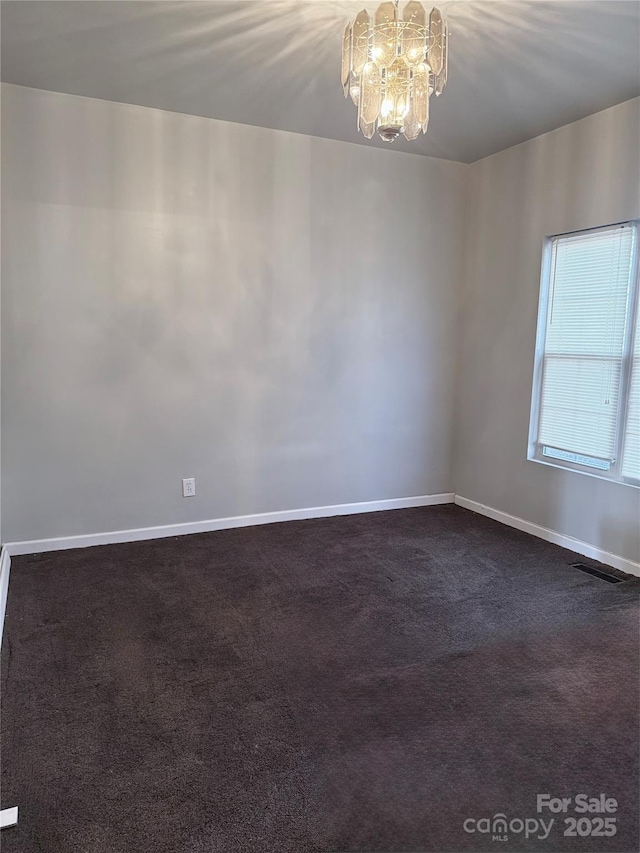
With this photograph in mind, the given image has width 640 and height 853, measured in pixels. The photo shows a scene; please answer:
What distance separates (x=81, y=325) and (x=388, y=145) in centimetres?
245

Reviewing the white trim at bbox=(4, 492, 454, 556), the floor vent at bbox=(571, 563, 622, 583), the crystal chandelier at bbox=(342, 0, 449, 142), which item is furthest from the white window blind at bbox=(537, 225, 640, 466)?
the crystal chandelier at bbox=(342, 0, 449, 142)

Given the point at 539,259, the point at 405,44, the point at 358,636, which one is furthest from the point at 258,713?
the point at 539,259

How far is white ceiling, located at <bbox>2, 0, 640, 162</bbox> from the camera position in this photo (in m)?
2.32

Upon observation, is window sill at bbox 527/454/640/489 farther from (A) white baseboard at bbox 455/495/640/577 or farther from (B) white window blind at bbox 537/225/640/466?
(A) white baseboard at bbox 455/495/640/577

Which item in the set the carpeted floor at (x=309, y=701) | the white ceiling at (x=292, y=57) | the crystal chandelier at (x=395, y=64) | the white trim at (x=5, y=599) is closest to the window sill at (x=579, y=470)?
the carpeted floor at (x=309, y=701)

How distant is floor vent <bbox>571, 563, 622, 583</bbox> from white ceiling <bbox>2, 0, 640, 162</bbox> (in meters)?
2.63

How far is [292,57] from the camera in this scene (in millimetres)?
2689

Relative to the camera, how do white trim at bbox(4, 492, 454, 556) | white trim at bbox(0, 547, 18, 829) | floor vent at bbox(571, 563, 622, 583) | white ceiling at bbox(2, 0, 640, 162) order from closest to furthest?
white trim at bbox(0, 547, 18, 829) → white ceiling at bbox(2, 0, 640, 162) → floor vent at bbox(571, 563, 622, 583) → white trim at bbox(4, 492, 454, 556)

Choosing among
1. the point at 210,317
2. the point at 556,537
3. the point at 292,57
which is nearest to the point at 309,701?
Result: the point at 556,537

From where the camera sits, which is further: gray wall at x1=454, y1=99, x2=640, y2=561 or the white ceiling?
gray wall at x1=454, y1=99, x2=640, y2=561

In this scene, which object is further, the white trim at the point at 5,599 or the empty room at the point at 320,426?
the empty room at the point at 320,426

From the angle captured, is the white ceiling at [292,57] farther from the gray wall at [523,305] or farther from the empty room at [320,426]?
the gray wall at [523,305]

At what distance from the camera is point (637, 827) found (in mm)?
1525

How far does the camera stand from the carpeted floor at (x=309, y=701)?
5.05ft
